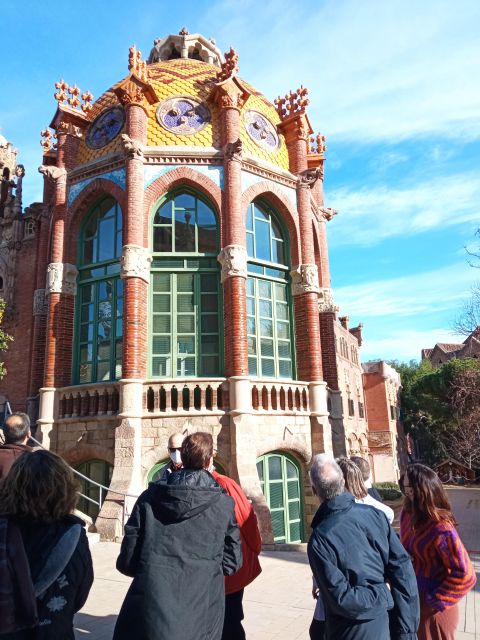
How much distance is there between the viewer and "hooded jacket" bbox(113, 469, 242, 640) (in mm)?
2600

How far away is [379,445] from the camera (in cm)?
3606

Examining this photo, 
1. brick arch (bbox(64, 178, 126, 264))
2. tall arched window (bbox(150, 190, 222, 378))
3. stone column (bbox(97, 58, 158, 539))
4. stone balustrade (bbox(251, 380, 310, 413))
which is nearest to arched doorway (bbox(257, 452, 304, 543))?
stone balustrade (bbox(251, 380, 310, 413))

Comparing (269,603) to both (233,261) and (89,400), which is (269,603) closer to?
(89,400)

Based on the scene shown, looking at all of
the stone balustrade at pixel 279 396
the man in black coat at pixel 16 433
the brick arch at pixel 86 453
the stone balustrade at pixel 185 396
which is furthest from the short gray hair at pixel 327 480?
the brick arch at pixel 86 453

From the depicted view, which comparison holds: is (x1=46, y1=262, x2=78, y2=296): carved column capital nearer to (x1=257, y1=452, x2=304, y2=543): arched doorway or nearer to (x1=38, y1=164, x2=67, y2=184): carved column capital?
(x1=38, y1=164, x2=67, y2=184): carved column capital

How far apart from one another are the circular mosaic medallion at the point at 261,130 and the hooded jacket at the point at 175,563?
11664mm

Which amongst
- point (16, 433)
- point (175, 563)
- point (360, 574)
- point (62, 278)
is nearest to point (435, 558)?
point (360, 574)

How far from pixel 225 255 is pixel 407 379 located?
3974cm

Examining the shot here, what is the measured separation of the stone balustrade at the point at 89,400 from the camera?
10.8 m

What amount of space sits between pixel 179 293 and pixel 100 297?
2.04 m

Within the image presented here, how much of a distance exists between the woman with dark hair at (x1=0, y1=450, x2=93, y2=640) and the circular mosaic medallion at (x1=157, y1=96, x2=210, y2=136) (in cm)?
1128

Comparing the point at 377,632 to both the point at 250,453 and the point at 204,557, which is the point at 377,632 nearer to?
the point at 204,557

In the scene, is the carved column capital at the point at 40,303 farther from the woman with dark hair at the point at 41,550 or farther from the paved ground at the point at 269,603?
the woman with dark hair at the point at 41,550

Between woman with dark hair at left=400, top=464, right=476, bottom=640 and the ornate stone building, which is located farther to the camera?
the ornate stone building
